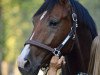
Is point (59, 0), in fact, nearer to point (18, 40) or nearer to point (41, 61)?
point (41, 61)

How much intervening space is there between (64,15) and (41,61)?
2.25ft

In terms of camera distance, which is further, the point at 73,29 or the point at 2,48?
the point at 2,48

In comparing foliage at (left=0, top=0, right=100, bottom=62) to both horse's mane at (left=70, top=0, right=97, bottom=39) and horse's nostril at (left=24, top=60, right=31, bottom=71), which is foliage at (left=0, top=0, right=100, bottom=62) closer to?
horse's mane at (left=70, top=0, right=97, bottom=39)

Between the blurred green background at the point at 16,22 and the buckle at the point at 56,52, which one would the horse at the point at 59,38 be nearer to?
the buckle at the point at 56,52

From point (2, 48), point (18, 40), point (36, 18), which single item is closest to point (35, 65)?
point (36, 18)

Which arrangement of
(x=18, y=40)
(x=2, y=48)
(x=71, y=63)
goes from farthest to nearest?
(x=18, y=40), (x=2, y=48), (x=71, y=63)

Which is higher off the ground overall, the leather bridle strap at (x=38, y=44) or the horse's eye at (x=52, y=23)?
the horse's eye at (x=52, y=23)

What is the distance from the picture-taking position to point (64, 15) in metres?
7.86

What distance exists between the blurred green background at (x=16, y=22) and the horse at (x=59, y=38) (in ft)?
36.1

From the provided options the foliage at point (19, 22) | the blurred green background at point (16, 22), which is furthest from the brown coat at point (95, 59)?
the foliage at point (19, 22)

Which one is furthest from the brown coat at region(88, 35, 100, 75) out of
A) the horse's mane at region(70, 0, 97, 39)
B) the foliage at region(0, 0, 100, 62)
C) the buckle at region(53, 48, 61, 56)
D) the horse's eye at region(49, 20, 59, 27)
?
the foliage at region(0, 0, 100, 62)

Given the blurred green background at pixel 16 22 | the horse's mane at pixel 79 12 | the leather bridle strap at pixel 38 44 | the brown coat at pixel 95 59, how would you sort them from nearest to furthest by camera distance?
the brown coat at pixel 95 59 < the leather bridle strap at pixel 38 44 < the horse's mane at pixel 79 12 < the blurred green background at pixel 16 22

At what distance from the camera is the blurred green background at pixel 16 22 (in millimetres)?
21453

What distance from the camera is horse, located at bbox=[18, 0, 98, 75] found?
7621mm
